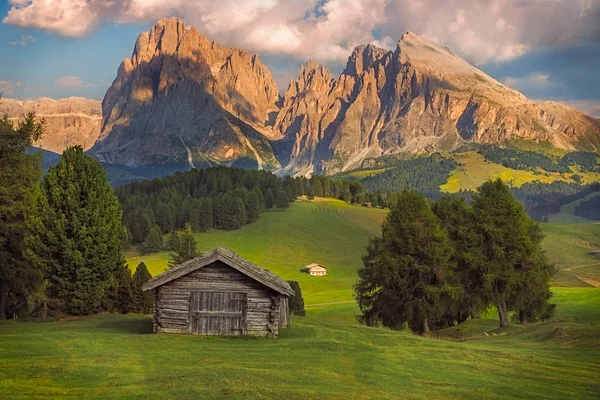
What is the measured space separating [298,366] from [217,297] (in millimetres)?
11546

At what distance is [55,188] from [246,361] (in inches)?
1109

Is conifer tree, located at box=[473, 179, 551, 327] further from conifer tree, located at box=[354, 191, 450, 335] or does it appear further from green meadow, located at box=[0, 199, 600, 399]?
green meadow, located at box=[0, 199, 600, 399]

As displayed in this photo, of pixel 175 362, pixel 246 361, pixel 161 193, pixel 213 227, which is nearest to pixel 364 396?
pixel 246 361

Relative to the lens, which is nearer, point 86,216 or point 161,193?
point 86,216

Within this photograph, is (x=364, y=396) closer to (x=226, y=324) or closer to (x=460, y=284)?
(x=226, y=324)

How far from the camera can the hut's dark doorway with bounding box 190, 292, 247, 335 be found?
1352 inches

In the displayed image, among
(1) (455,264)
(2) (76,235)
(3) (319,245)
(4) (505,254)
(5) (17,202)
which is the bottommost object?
(1) (455,264)

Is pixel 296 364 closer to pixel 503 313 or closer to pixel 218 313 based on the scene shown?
pixel 218 313

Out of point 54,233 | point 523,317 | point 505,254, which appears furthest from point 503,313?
point 54,233

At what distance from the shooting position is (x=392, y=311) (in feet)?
159

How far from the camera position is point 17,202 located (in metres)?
42.1

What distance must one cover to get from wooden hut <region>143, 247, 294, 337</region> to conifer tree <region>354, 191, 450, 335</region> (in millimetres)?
15086

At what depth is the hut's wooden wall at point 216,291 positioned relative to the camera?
113ft

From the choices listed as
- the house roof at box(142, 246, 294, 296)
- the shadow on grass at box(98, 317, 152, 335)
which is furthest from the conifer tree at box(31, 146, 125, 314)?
the house roof at box(142, 246, 294, 296)
